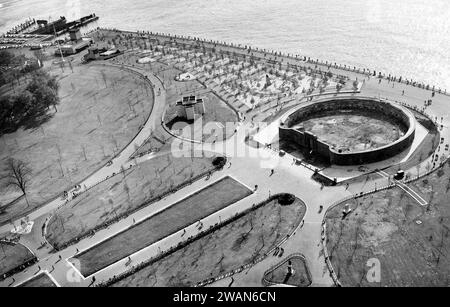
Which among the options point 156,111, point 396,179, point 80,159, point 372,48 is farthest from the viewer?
point 372,48

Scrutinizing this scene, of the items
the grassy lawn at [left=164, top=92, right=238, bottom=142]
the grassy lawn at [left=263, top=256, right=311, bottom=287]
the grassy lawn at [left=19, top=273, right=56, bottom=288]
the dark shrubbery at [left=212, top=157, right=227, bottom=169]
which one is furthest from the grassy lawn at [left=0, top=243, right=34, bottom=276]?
the grassy lawn at [left=164, top=92, right=238, bottom=142]

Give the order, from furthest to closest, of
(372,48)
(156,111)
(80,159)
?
(372,48) → (156,111) → (80,159)

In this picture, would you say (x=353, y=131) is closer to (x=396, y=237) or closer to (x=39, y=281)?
(x=396, y=237)

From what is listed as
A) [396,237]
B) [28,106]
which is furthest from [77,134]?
[396,237]

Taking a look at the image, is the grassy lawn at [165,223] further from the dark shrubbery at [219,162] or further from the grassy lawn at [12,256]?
the grassy lawn at [12,256]
